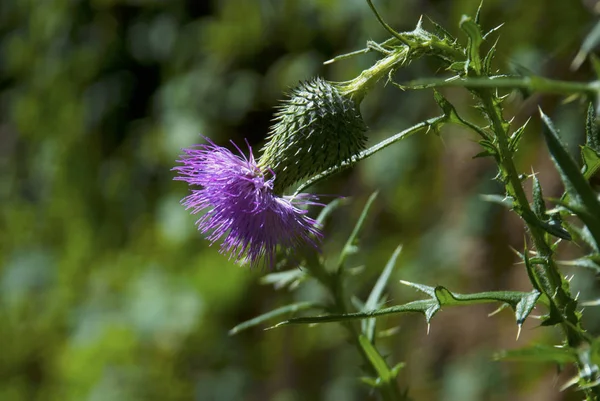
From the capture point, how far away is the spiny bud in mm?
938

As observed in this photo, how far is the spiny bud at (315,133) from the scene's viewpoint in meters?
0.94

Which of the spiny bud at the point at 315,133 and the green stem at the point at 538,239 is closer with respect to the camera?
the green stem at the point at 538,239

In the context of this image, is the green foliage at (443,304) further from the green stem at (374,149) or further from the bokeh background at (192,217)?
the bokeh background at (192,217)

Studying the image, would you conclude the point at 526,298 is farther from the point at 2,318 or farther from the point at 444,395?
the point at 2,318

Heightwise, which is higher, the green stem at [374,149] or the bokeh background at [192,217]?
the green stem at [374,149]

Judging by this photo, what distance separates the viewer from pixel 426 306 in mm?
772

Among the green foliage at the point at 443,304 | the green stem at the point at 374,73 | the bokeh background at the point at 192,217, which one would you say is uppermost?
the green stem at the point at 374,73

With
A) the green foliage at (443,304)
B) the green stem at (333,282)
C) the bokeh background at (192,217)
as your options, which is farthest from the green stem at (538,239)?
the bokeh background at (192,217)

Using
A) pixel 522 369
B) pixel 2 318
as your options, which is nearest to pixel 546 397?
pixel 522 369

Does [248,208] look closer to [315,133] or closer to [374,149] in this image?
[315,133]

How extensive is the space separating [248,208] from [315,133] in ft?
0.44

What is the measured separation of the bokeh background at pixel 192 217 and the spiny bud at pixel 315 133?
0.62m

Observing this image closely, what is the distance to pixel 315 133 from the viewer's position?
95 cm

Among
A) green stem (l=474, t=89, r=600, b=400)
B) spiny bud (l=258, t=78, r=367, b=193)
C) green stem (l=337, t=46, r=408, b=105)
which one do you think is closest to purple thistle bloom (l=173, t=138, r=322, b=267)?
spiny bud (l=258, t=78, r=367, b=193)
